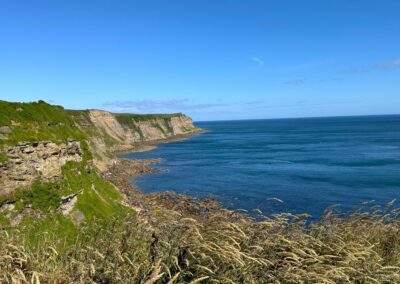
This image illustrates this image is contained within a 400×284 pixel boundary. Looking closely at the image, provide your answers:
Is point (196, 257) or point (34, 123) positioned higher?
point (34, 123)

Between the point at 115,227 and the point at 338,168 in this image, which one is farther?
the point at 338,168

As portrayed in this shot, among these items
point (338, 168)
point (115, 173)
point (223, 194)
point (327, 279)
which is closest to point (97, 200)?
point (223, 194)

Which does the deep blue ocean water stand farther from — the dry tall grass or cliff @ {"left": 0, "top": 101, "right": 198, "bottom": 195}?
the dry tall grass

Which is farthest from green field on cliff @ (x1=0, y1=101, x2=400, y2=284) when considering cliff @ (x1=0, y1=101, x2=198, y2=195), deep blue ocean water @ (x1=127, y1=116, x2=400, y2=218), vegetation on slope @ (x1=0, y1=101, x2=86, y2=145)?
deep blue ocean water @ (x1=127, y1=116, x2=400, y2=218)

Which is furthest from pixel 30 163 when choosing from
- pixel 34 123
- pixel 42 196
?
pixel 34 123

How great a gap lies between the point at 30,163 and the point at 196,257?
107ft

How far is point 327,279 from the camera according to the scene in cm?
1089

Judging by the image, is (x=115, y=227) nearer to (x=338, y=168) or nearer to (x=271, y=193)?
(x=271, y=193)

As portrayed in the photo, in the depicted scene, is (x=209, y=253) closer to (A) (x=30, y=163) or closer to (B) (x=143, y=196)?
(A) (x=30, y=163)

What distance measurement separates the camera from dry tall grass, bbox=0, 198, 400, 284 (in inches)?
422

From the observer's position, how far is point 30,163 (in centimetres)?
4072

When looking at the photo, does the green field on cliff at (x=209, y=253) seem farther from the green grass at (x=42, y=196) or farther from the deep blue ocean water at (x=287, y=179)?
the deep blue ocean water at (x=287, y=179)

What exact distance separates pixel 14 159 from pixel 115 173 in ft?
182

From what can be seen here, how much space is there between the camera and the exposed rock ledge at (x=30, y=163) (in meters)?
38.2
